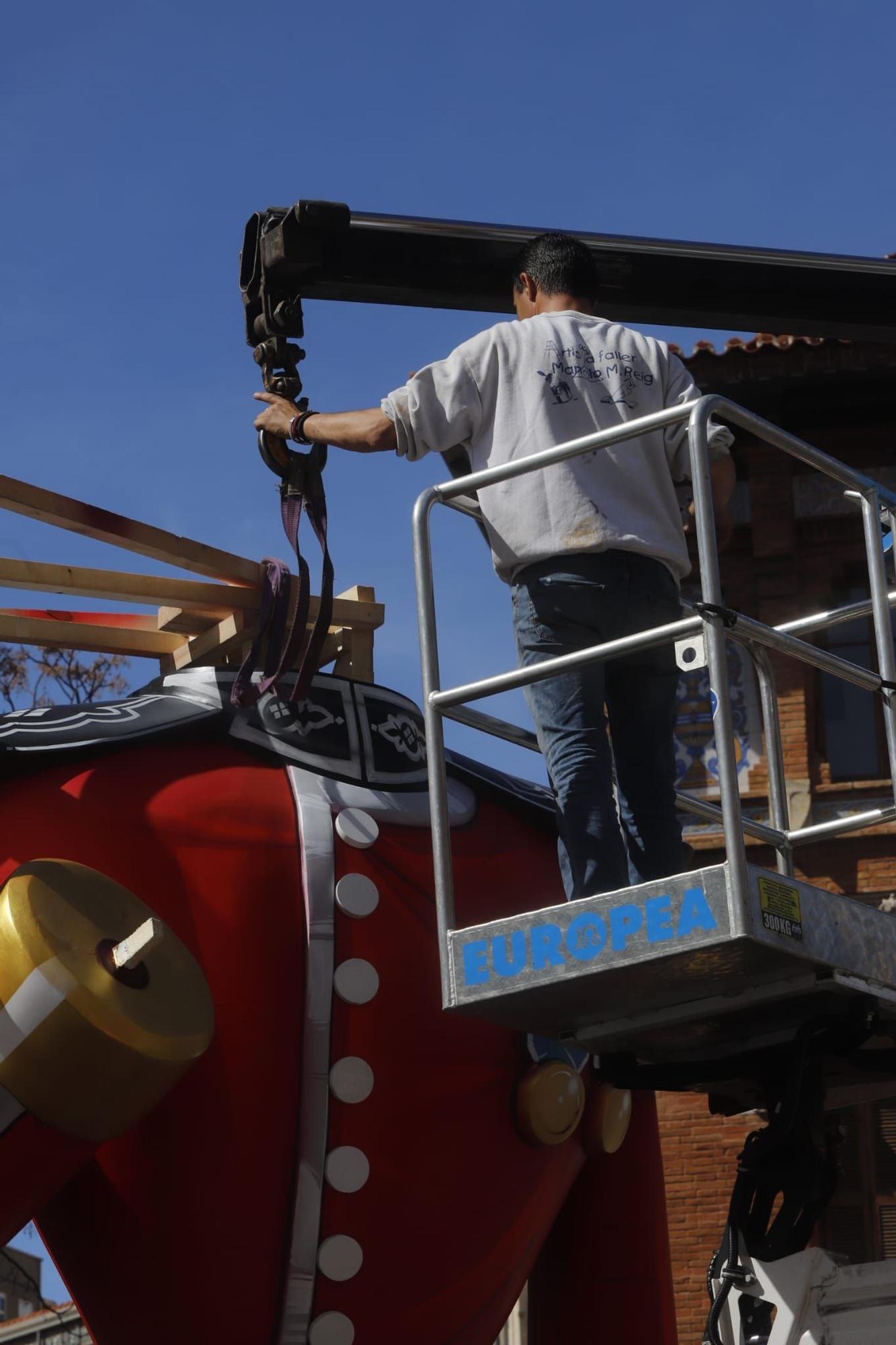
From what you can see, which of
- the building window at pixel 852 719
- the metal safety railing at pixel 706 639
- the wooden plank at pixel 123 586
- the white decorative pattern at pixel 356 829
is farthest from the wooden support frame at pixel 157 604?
the building window at pixel 852 719

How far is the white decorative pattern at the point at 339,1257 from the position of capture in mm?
4906

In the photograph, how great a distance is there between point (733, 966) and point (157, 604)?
9.16ft

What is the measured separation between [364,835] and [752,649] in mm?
1145

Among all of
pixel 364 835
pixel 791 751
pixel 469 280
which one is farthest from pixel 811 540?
pixel 364 835

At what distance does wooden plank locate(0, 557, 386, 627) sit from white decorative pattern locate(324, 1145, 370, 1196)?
6.24ft

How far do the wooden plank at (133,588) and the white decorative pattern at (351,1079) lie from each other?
5.60 feet

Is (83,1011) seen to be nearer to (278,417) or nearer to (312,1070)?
(312,1070)

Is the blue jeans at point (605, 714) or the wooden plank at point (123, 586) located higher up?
the wooden plank at point (123, 586)

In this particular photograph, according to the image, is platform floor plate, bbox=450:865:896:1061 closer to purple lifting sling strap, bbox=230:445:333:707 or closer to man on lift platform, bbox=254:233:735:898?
man on lift platform, bbox=254:233:735:898

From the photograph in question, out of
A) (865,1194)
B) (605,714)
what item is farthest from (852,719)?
(605,714)

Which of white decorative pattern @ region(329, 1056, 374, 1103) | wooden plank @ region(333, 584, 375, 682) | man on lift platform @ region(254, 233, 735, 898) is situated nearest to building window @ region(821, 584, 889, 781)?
wooden plank @ region(333, 584, 375, 682)

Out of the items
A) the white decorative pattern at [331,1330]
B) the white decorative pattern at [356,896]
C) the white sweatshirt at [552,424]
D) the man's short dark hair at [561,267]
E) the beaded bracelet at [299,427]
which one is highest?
Answer: the man's short dark hair at [561,267]

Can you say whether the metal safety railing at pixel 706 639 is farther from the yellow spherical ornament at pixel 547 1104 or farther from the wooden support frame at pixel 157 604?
the wooden support frame at pixel 157 604

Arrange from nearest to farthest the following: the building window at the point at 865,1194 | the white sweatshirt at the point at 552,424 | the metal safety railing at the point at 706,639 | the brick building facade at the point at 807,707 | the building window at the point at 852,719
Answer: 1. the metal safety railing at the point at 706,639
2. the white sweatshirt at the point at 552,424
3. the building window at the point at 865,1194
4. the brick building facade at the point at 807,707
5. the building window at the point at 852,719
